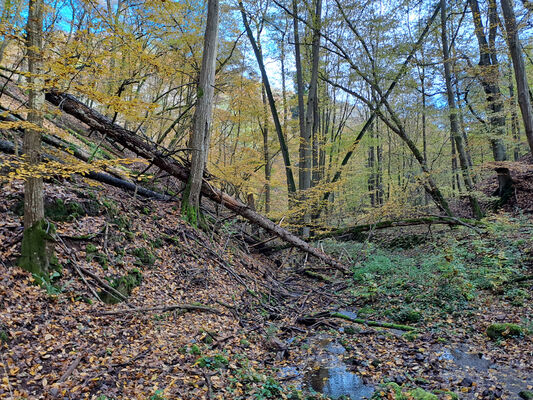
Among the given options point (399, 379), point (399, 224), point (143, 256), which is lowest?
point (399, 379)

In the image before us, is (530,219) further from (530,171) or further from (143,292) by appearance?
(143,292)

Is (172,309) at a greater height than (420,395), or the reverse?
(172,309)

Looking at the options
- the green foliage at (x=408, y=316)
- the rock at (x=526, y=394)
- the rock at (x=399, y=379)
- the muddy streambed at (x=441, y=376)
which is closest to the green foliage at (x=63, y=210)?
the muddy streambed at (x=441, y=376)

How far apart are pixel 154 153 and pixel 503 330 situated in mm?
8119

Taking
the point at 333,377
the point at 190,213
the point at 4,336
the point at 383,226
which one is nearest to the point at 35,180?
the point at 4,336

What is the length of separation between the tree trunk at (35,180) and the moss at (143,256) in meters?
1.62

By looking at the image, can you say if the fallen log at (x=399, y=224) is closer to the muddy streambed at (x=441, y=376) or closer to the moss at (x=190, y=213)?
the moss at (x=190, y=213)

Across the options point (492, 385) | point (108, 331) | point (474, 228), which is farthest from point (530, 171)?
point (108, 331)

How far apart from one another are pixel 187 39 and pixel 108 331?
948 centimetres

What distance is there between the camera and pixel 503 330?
5.12 meters

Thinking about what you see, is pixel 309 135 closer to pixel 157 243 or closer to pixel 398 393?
pixel 157 243

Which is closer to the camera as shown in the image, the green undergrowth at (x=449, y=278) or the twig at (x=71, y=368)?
the twig at (x=71, y=368)

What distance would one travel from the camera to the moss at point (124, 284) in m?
4.90

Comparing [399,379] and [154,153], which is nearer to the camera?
[399,379]
